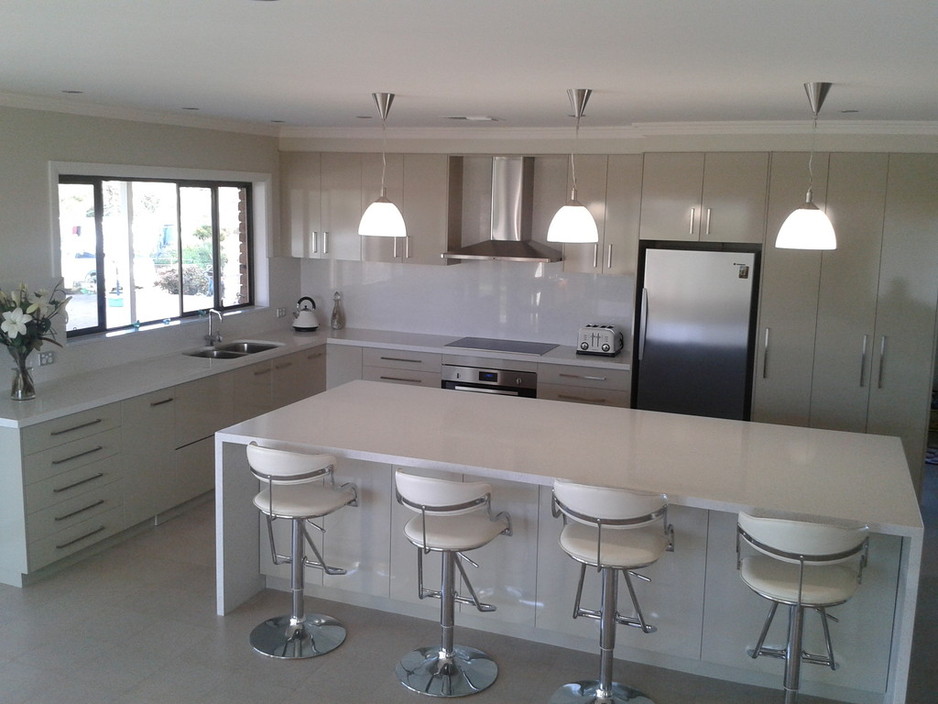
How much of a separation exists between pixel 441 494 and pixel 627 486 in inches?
28.4

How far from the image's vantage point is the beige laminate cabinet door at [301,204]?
6.84 m

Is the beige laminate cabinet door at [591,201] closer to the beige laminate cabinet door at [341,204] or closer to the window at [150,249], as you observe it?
the beige laminate cabinet door at [341,204]

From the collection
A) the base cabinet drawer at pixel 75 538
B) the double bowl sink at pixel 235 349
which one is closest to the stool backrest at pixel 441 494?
the base cabinet drawer at pixel 75 538

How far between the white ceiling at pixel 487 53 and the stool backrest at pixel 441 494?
1.56 metres

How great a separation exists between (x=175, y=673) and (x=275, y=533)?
894 millimetres

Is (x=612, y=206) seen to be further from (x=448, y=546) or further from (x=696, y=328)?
(x=448, y=546)

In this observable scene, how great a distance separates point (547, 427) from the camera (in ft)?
13.6

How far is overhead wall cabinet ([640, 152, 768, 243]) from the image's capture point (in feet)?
17.8

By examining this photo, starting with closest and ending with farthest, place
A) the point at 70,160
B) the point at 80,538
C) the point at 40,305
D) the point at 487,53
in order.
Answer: the point at 487,53, the point at 40,305, the point at 80,538, the point at 70,160

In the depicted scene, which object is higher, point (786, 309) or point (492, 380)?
point (786, 309)

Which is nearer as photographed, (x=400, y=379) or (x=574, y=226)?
(x=574, y=226)

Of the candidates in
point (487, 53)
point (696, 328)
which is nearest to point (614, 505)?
point (487, 53)

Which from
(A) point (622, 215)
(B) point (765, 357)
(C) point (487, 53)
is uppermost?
(C) point (487, 53)

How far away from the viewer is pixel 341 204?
6.77 meters
